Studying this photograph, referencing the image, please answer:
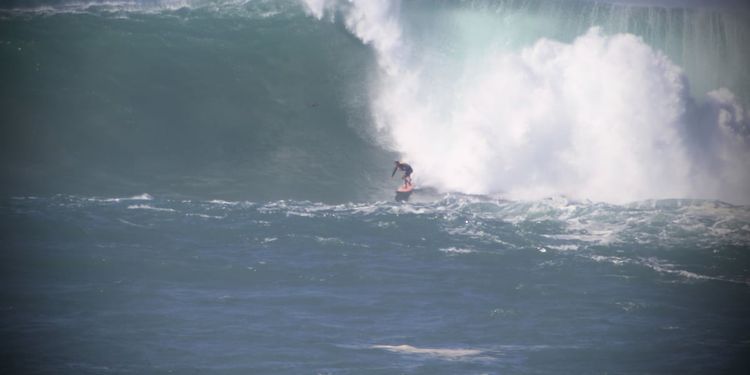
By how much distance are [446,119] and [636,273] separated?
36.0 ft

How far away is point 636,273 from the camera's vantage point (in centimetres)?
1566

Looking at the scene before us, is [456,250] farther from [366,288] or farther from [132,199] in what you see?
[132,199]

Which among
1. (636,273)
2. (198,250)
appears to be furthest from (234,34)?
(636,273)

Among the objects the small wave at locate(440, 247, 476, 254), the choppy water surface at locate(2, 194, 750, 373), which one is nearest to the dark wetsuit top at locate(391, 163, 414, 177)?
the choppy water surface at locate(2, 194, 750, 373)

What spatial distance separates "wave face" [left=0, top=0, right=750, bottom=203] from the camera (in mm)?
21562

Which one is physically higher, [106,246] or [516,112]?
[516,112]

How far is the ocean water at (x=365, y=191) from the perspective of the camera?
480 inches

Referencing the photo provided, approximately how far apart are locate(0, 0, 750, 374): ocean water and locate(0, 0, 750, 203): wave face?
80mm

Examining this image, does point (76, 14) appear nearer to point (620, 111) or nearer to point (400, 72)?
point (400, 72)

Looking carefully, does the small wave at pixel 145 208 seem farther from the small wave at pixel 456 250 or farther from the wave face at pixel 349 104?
the small wave at pixel 456 250

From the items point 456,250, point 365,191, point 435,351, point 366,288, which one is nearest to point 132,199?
point 365,191

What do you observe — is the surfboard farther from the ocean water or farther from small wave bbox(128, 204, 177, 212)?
small wave bbox(128, 204, 177, 212)

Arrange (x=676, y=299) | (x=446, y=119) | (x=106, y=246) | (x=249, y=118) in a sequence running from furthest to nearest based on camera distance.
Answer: (x=446, y=119) < (x=249, y=118) < (x=106, y=246) < (x=676, y=299)

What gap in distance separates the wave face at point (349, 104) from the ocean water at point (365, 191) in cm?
8
